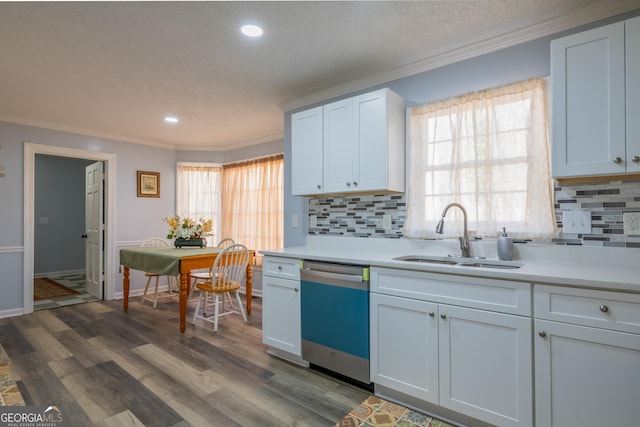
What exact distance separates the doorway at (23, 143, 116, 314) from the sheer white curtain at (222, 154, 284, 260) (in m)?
1.56

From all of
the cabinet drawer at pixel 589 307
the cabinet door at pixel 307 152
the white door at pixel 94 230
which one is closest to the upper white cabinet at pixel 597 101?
the cabinet drawer at pixel 589 307

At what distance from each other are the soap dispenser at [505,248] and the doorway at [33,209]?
4.72m

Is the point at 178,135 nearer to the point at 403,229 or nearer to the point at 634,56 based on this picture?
the point at 403,229

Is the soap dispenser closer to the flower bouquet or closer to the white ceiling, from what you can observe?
the white ceiling

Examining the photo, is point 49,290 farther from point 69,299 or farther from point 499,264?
point 499,264

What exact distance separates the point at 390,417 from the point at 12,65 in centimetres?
360

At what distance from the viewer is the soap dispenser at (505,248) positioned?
203 cm

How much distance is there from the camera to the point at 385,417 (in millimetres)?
1880

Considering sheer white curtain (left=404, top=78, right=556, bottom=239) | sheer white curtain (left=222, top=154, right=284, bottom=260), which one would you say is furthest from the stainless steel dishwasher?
sheer white curtain (left=222, top=154, right=284, bottom=260)

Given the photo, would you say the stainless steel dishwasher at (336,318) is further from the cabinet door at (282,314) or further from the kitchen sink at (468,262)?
the kitchen sink at (468,262)

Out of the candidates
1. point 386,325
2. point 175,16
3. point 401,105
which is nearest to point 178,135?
point 175,16

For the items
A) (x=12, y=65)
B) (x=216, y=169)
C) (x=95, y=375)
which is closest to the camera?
(x=95, y=375)

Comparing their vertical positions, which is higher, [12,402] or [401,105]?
[401,105]

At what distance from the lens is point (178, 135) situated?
15.6ft
